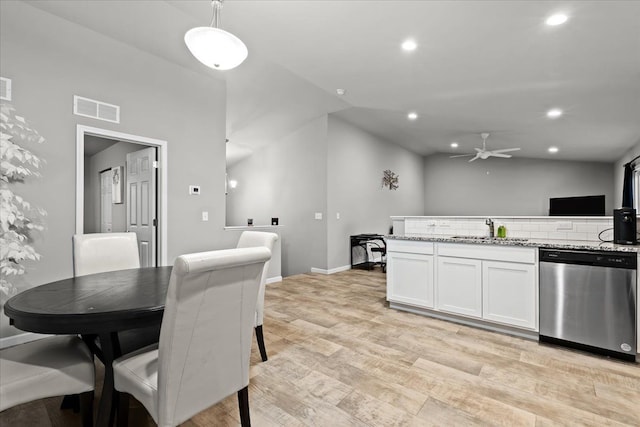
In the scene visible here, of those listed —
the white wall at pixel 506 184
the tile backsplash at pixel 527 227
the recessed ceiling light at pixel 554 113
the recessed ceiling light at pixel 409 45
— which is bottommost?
the tile backsplash at pixel 527 227

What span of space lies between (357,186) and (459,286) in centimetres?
374

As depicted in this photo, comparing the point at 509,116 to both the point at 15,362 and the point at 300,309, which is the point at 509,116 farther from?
the point at 15,362

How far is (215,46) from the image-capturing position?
2.04 meters

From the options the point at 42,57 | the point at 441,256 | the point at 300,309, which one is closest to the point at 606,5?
the point at 441,256

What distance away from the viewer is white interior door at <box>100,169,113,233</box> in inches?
206

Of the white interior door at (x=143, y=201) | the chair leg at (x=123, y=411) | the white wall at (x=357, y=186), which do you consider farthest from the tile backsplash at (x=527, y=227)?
the chair leg at (x=123, y=411)

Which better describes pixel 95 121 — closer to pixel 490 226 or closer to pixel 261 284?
pixel 261 284

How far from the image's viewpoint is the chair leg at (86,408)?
142cm

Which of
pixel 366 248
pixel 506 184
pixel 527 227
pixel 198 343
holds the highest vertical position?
pixel 506 184

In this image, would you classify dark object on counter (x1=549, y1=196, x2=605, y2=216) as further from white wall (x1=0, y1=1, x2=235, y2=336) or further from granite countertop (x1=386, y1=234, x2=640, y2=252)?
white wall (x1=0, y1=1, x2=235, y2=336)

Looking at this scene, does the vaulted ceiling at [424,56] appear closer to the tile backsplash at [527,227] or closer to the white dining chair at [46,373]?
the tile backsplash at [527,227]

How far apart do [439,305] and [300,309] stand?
1.55 m

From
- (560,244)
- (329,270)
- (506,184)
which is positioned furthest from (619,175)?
(329,270)

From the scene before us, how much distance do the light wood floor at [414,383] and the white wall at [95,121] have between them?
5.45 ft
